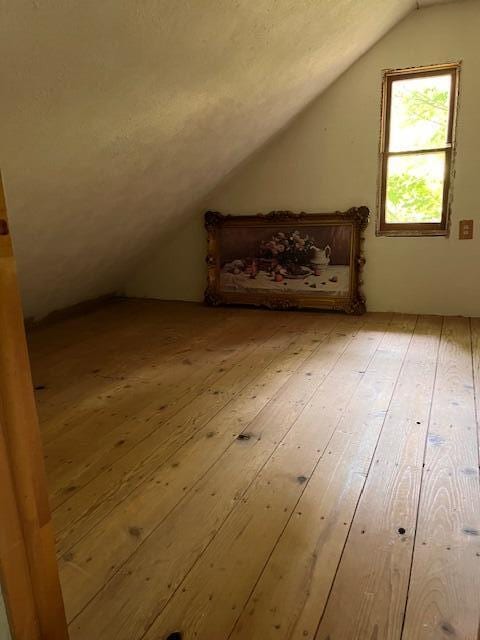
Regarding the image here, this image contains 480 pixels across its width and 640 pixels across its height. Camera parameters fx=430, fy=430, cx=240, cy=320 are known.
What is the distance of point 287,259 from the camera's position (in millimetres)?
3518

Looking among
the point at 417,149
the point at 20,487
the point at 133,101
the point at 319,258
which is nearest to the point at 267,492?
the point at 20,487

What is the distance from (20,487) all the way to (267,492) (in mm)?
822

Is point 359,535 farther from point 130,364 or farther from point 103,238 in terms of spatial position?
point 103,238

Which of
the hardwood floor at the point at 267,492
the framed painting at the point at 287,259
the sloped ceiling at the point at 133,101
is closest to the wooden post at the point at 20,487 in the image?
the hardwood floor at the point at 267,492

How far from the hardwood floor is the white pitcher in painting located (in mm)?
1081

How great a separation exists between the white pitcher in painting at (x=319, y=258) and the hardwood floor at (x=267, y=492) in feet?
3.55

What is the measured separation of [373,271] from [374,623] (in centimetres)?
278

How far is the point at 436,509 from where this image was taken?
3.85ft

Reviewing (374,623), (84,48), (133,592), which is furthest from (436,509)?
(84,48)

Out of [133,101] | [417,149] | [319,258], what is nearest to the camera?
[133,101]

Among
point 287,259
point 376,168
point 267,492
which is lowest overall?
point 267,492

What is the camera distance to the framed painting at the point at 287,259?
3.35 m

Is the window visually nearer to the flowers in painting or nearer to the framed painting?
the framed painting

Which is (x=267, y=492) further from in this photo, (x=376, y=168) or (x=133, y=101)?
(x=376, y=168)
